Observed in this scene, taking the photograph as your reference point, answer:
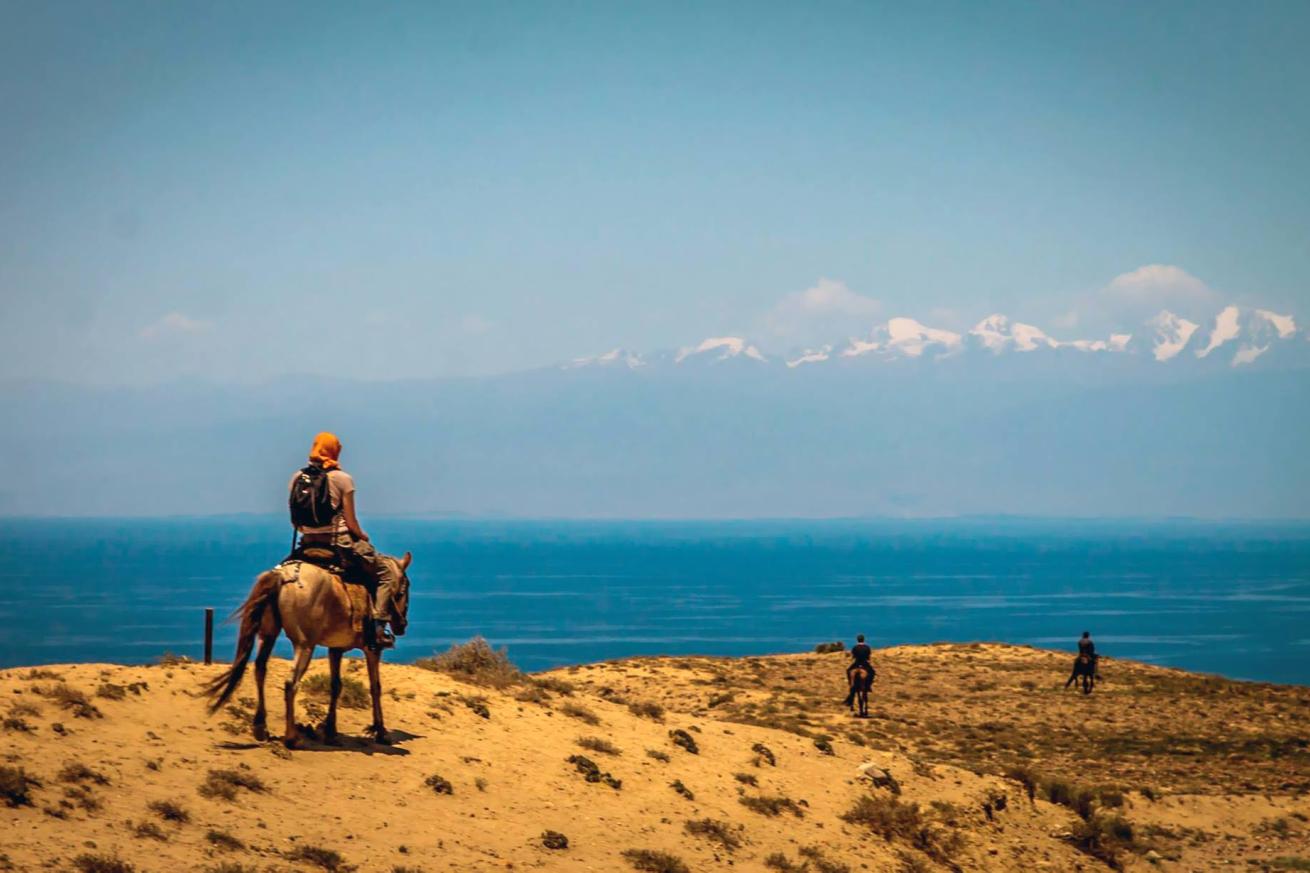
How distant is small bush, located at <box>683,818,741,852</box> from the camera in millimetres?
20750

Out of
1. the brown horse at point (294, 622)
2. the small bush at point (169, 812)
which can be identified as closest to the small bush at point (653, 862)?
the brown horse at point (294, 622)

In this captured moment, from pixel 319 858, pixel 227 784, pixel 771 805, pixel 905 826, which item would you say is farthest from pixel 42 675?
pixel 905 826

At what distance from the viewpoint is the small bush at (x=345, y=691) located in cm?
2284

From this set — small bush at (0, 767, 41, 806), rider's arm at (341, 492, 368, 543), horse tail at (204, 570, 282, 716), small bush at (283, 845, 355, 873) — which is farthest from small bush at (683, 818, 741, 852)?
small bush at (0, 767, 41, 806)

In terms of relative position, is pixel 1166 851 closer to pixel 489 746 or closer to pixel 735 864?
pixel 735 864

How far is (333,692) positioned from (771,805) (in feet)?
25.0

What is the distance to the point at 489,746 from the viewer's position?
22312mm

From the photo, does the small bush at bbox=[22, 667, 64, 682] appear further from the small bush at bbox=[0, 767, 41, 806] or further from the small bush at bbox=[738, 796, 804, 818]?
the small bush at bbox=[738, 796, 804, 818]

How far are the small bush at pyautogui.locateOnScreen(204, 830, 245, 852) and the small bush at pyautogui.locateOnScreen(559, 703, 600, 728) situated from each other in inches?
402

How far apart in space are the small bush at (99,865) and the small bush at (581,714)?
38.5ft

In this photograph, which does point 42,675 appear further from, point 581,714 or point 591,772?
point 581,714

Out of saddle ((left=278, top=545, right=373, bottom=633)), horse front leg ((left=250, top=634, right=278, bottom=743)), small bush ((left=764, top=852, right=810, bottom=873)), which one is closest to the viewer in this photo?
saddle ((left=278, top=545, right=373, bottom=633))

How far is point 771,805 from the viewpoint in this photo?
2297 centimetres

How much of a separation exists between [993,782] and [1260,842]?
5251mm
